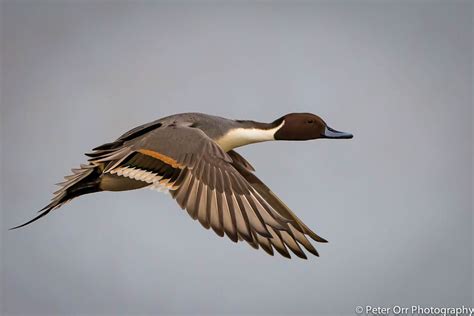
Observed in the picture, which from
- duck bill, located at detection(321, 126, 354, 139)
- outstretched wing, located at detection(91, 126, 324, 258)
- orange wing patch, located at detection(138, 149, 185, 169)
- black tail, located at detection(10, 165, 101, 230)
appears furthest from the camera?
duck bill, located at detection(321, 126, 354, 139)

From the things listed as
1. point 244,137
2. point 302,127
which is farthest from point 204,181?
point 302,127

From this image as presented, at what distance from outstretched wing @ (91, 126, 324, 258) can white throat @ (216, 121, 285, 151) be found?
1.03 ft

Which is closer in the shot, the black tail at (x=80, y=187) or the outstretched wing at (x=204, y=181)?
the outstretched wing at (x=204, y=181)

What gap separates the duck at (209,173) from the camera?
2.88m

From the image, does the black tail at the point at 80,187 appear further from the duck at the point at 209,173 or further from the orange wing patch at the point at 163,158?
the orange wing patch at the point at 163,158

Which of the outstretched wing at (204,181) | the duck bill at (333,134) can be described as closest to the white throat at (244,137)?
the duck bill at (333,134)

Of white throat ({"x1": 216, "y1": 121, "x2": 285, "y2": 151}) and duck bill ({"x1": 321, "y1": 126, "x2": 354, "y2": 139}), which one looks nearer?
white throat ({"x1": 216, "y1": 121, "x2": 285, "y2": 151})

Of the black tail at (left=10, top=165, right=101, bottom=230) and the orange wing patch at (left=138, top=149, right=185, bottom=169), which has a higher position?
the orange wing patch at (left=138, top=149, right=185, bottom=169)

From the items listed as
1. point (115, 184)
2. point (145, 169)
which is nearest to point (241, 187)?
point (145, 169)

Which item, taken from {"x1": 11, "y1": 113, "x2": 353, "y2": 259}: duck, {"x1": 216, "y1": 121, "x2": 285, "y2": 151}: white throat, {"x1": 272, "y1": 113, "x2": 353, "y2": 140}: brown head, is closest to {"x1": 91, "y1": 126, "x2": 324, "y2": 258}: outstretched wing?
{"x1": 11, "y1": 113, "x2": 353, "y2": 259}: duck

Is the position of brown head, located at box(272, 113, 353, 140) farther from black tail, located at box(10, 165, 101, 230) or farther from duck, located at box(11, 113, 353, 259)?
black tail, located at box(10, 165, 101, 230)

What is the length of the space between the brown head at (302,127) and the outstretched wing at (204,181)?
0.51 meters

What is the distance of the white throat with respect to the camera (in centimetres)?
351

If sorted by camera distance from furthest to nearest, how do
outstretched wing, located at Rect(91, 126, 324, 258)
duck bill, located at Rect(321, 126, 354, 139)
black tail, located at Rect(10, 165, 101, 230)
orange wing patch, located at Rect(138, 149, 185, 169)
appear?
duck bill, located at Rect(321, 126, 354, 139), black tail, located at Rect(10, 165, 101, 230), orange wing patch, located at Rect(138, 149, 185, 169), outstretched wing, located at Rect(91, 126, 324, 258)
